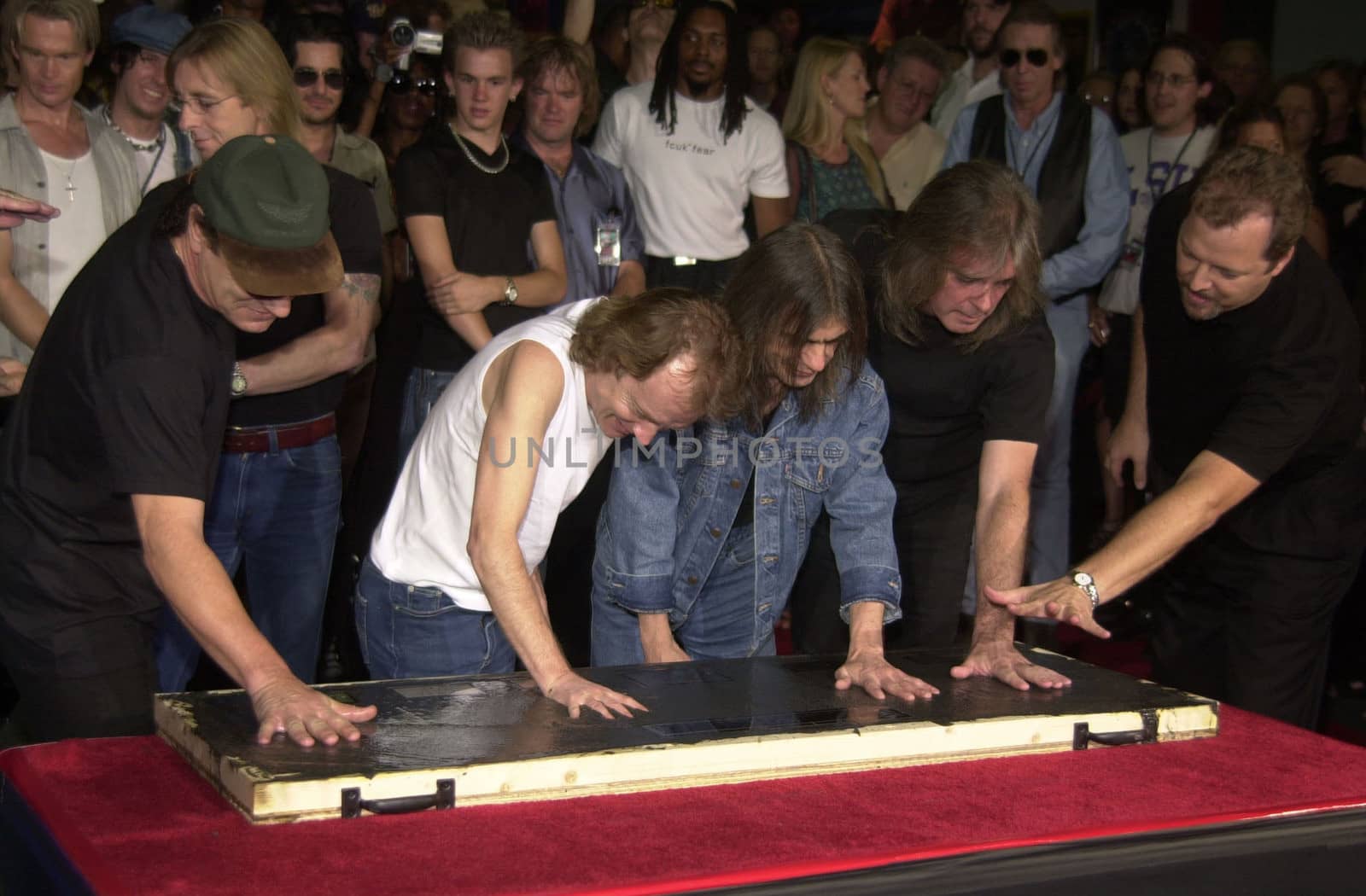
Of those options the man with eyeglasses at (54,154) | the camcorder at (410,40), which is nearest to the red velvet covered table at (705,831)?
the man with eyeglasses at (54,154)

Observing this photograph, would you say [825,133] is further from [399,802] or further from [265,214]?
[399,802]

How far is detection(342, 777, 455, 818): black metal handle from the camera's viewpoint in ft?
5.30

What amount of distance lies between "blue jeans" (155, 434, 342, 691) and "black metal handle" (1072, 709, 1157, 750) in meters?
1.45

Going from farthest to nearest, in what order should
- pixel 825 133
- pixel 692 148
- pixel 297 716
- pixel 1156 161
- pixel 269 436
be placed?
pixel 1156 161 < pixel 825 133 < pixel 692 148 < pixel 269 436 < pixel 297 716

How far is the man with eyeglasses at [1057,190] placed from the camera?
4.00 meters

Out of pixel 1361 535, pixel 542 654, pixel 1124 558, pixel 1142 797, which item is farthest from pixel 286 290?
pixel 1361 535

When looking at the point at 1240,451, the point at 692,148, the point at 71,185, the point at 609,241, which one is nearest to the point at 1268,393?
the point at 1240,451

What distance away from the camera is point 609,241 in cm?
366

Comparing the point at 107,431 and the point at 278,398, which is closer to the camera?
the point at 107,431

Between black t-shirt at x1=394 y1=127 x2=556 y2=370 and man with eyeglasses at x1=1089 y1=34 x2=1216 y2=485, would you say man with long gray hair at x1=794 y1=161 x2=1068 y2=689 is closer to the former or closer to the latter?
black t-shirt at x1=394 y1=127 x2=556 y2=370

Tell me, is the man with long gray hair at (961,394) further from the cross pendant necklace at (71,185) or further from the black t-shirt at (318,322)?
the cross pendant necklace at (71,185)

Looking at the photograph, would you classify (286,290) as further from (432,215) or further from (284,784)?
(432,215)

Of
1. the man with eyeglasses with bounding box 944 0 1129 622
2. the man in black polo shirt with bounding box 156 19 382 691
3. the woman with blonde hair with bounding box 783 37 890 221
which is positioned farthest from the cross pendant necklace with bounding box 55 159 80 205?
the man with eyeglasses with bounding box 944 0 1129 622

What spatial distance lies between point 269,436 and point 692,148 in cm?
166
